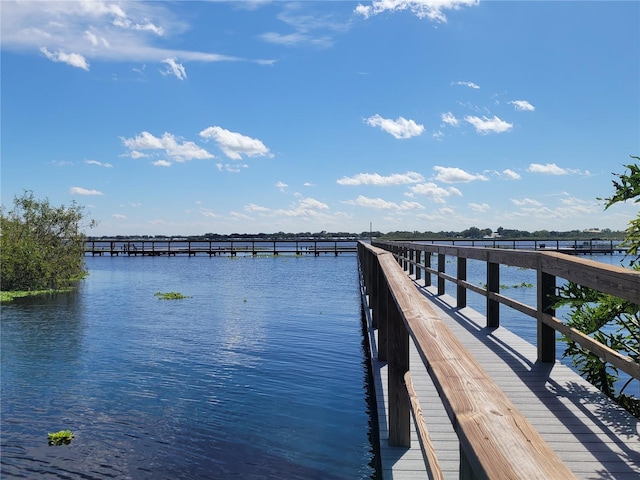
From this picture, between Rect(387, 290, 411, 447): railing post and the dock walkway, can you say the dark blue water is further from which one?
Rect(387, 290, 411, 447): railing post

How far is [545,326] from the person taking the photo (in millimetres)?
5516

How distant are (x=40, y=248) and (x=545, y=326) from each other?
30.9 m

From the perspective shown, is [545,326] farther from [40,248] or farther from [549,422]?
[40,248]

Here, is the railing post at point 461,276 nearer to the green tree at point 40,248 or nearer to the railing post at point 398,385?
the railing post at point 398,385

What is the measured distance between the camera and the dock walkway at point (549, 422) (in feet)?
10.5

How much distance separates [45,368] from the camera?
11.0 metres

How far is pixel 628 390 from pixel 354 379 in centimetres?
460

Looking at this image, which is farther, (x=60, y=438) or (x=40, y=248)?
(x=40, y=248)

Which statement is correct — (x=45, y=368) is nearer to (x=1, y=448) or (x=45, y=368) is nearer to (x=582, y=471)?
(x=1, y=448)

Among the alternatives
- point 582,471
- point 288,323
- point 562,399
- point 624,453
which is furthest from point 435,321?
point 288,323

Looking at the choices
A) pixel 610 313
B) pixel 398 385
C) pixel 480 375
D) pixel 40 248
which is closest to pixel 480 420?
pixel 480 375

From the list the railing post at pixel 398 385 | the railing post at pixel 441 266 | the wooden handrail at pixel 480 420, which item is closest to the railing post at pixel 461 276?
the railing post at pixel 441 266

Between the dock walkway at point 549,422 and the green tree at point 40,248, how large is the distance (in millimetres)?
27819

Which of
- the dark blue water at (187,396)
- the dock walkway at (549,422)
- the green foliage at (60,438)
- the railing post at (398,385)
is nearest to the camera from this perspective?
the dock walkway at (549,422)
